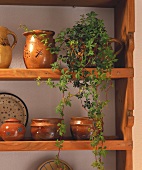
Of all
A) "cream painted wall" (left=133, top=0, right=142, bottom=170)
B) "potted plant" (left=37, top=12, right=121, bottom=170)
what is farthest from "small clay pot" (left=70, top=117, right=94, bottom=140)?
"cream painted wall" (left=133, top=0, right=142, bottom=170)

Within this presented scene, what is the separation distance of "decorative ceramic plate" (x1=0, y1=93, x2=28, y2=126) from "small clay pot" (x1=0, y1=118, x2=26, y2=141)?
0.56ft

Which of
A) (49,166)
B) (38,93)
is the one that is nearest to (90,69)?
(38,93)

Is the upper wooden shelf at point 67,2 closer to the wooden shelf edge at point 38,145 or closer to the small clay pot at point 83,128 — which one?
the small clay pot at point 83,128

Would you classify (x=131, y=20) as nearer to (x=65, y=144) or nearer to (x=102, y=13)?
(x=102, y=13)

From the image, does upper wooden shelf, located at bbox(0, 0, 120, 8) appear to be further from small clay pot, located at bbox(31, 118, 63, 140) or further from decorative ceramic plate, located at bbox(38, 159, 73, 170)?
decorative ceramic plate, located at bbox(38, 159, 73, 170)

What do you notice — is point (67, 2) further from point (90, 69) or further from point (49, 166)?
point (49, 166)

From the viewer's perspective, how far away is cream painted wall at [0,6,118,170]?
2.02m

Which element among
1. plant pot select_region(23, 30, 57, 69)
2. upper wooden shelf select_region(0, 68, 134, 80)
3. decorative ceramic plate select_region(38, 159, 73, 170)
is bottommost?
decorative ceramic plate select_region(38, 159, 73, 170)

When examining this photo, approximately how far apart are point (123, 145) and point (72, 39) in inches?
20.1

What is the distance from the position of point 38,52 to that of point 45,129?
340 mm

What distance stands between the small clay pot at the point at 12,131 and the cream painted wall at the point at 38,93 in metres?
0.21

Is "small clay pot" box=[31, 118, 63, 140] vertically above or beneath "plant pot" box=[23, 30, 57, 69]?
beneath

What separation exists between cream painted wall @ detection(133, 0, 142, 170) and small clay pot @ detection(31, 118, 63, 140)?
1.52 ft

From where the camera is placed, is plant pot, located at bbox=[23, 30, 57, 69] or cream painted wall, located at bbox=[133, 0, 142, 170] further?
cream painted wall, located at bbox=[133, 0, 142, 170]
